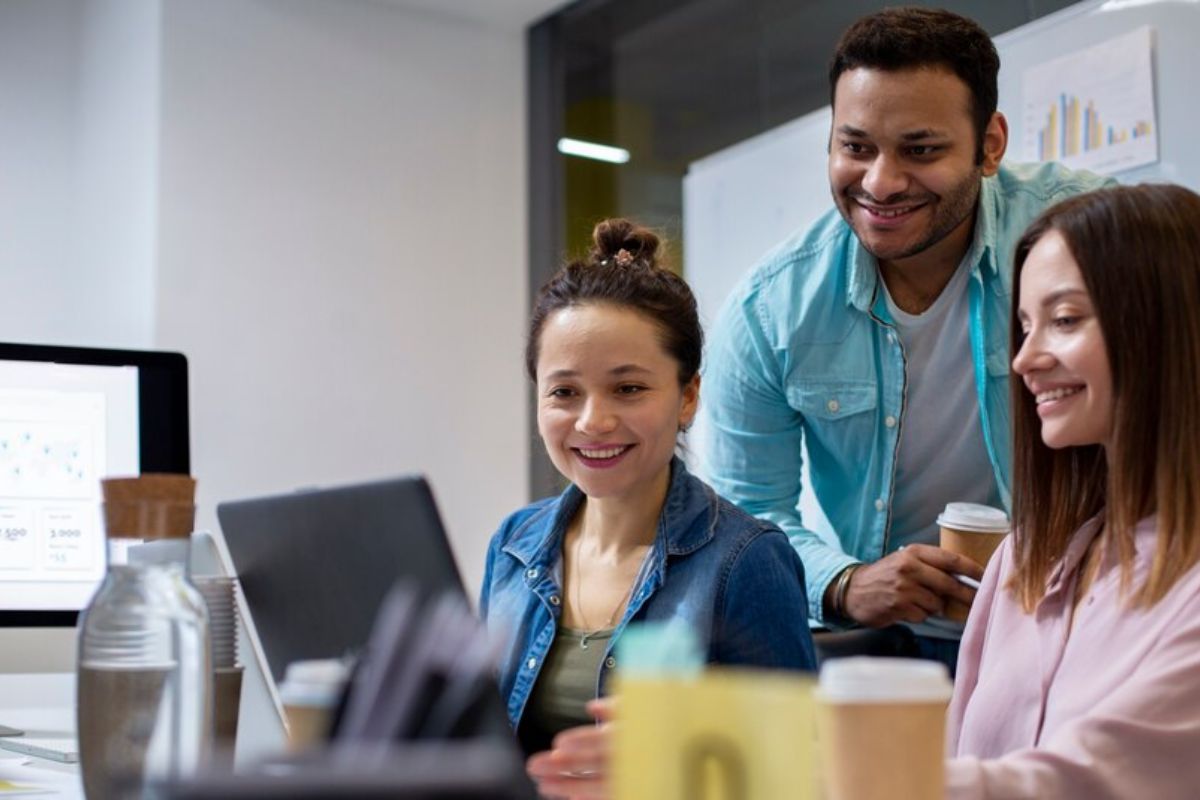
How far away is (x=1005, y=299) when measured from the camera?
2.11m

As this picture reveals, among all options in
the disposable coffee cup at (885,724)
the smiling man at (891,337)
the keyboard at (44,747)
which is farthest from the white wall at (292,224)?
the disposable coffee cup at (885,724)

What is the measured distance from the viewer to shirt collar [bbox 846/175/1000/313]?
2113 millimetres

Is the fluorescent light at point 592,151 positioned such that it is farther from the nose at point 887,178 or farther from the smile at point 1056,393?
the smile at point 1056,393

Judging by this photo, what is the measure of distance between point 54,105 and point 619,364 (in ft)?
9.59

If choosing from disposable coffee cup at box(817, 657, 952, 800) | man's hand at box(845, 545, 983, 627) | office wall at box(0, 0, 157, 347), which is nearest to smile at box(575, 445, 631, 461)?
man's hand at box(845, 545, 983, 627)

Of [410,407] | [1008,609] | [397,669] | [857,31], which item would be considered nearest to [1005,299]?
[857,31]

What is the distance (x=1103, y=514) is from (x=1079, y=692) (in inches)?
8.0

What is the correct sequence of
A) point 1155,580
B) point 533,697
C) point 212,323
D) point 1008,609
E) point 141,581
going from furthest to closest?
point 212,323, point 533,697, point 1008,609, point 1155,580, point 141,581

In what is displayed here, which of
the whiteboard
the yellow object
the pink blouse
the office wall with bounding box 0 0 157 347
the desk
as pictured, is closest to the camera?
the yellow object

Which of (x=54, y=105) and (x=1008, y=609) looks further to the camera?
(x=54, y=105)

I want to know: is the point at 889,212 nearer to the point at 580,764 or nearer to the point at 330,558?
the point at 330,558

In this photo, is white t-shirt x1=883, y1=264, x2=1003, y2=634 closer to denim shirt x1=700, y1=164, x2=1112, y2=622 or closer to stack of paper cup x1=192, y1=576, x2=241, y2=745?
denim shirt x1=700, y1=164, x2=1112, y2=622

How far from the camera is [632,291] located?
1.88m

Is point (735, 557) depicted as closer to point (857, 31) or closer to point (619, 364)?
point (619, 364)
